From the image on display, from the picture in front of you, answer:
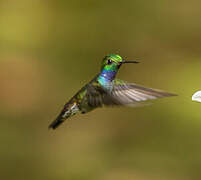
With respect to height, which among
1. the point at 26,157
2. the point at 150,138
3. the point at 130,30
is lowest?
the point at 26,157

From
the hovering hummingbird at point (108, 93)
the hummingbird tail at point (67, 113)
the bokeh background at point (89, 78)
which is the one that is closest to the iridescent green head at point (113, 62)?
the hovering hummingbird at point (108, 93)

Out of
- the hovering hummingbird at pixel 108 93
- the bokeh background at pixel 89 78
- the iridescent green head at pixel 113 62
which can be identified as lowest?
the bokeh background at pixel 89 78

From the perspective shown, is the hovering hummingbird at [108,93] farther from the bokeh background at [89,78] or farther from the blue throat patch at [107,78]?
the bokeh background at [89,78]

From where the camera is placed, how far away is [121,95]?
1157 mm

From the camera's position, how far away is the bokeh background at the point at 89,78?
2.98m

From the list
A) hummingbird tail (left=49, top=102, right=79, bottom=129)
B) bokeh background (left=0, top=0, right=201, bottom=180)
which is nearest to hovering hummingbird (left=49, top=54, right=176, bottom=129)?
hummingbird tail (left=49, top=102, right=79, bottom=129)

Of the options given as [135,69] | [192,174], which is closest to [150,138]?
[192,174]

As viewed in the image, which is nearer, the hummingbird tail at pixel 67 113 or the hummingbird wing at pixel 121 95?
the hummingbird wing at pixel 121 95

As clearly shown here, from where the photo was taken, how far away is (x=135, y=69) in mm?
3697

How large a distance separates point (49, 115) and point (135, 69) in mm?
774

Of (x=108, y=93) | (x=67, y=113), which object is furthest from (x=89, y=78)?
(x=108, y=93)

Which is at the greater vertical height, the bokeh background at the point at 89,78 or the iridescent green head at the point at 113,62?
the iridescent green head at the point at 113,62

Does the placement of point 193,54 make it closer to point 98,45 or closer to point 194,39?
point 194,39

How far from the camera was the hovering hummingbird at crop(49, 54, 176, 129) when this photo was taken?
1.09 metres
